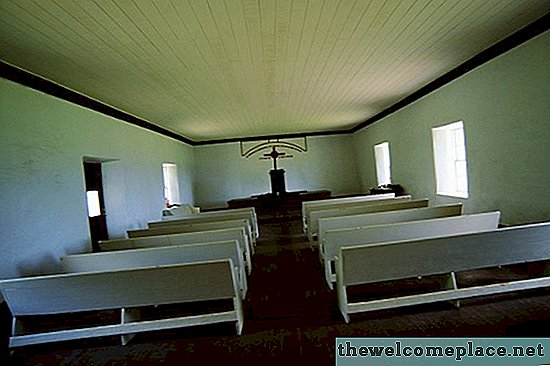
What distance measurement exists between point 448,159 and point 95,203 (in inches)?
210

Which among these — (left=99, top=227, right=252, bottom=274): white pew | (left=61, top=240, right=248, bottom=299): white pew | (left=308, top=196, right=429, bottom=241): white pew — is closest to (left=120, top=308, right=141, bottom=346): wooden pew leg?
(left=61, top=240, right=248, bottom=299): white pew

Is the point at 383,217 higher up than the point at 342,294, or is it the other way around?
the point at 383,217

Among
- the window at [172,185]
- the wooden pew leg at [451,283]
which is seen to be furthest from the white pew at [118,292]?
the window at [172,185]

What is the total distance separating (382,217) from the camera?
457cm

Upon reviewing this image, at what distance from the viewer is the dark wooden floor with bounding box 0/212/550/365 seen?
2637mm

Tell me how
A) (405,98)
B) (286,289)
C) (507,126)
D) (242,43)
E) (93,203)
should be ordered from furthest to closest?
(405,98), (93,203), (507,126), (286,289), (242,43)

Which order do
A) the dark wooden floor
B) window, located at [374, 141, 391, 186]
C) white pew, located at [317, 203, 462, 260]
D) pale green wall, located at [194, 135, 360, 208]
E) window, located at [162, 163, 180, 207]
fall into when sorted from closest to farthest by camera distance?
the dark wooden floor < white pew, located at [317, 203, 462, 260] < window, located at [162, 163, 180, 207] < window, located at [374, 141, 391, 186] < pale green wall, located at [194, 135, 360, 208]

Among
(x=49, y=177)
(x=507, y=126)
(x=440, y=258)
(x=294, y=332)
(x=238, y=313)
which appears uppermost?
(x=507, y=126)

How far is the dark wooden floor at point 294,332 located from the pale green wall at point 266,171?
31.0 feet

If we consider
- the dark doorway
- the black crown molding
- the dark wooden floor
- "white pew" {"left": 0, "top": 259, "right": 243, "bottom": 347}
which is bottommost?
the dark wooden floor

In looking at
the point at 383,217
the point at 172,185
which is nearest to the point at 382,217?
the point at 383,217

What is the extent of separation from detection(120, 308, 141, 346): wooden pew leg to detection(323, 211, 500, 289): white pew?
1.59m

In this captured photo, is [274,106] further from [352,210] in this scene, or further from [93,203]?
[93,203]

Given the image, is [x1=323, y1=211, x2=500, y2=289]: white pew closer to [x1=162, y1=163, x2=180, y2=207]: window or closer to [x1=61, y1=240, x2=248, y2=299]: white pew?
[x1=61, y1=240, x2=248, y2=299]: white pew
